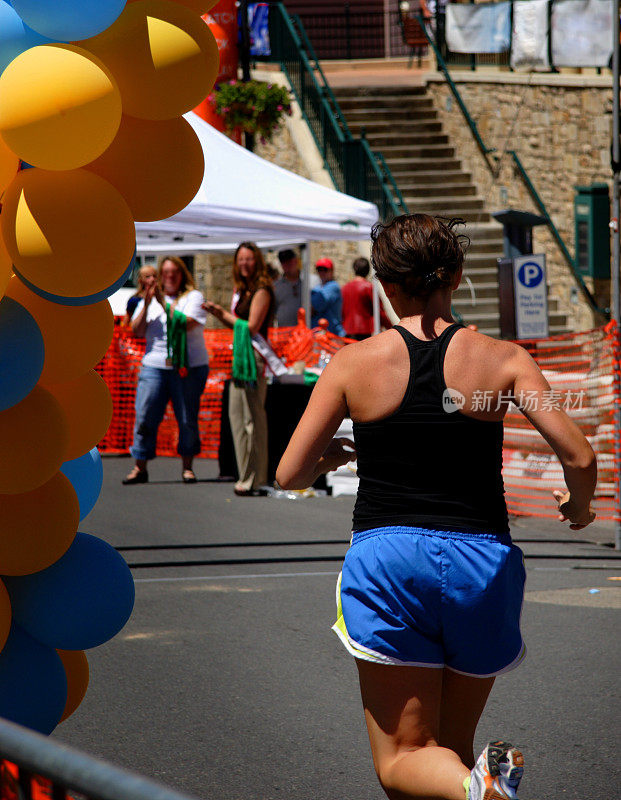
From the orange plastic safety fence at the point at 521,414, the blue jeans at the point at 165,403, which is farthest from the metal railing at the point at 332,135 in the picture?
the blue jeans at the point at 165,403

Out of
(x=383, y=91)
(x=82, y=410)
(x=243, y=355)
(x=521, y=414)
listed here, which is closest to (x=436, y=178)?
(x=383, y=91)

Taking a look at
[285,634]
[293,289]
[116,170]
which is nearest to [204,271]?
[293,289]

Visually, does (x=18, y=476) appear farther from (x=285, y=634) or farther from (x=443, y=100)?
(x=443, y=100)

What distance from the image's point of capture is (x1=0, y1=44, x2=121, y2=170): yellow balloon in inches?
122

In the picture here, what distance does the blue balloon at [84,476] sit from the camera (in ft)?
13.2

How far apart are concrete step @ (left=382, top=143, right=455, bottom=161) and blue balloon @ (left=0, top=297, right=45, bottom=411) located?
19.5 metres

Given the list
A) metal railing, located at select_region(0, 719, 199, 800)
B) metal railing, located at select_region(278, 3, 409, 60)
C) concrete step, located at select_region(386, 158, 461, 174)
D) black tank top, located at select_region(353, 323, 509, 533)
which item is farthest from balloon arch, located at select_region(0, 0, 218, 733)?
metal railing, located at select_region(278, 3, 409, 60)

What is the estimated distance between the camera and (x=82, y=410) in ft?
12.3

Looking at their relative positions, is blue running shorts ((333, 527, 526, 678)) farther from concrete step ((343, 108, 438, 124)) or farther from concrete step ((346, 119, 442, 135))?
concrete step ((343, 108, 438, 124))

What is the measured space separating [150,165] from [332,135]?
1831cm

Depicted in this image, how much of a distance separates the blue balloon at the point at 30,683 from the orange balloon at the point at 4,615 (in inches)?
2.6

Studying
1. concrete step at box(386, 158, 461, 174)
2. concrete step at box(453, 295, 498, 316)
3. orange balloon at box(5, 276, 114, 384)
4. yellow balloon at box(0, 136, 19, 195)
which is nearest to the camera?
yellow balloon at box(0, 136, 19, 195)
